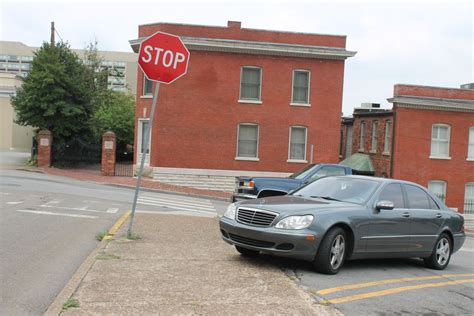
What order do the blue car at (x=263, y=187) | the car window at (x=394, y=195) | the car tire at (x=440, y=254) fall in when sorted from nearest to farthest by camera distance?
the car window at (x=394, y=195) < the car tire at (x=440, y=254) < the blue car at (x=263, y=187)

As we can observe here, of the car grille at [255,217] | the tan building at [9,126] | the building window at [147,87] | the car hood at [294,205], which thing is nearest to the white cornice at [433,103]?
the building window at [147,87]

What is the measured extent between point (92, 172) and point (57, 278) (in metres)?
22.9

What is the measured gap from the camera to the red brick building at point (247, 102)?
2802 centimetres

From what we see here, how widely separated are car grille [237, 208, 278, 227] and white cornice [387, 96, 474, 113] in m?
24.4

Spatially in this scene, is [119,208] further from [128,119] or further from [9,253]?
[128,119]

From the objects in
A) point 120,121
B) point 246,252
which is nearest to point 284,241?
point 246,252

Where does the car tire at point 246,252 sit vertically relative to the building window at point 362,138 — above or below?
below

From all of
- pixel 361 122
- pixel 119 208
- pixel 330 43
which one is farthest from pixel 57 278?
pixel 361 122

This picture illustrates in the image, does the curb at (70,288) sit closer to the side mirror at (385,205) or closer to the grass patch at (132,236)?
the grass patch at (132,236)

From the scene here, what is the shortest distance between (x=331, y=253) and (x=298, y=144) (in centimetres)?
2164

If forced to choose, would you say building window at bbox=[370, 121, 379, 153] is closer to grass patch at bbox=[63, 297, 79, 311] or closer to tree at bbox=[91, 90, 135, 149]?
tree at bbox=[91, 90, 135, 149]

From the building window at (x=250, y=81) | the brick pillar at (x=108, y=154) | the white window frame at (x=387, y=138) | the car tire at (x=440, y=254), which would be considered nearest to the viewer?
the car tire at (x=440, y=254)

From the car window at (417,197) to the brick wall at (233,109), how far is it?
765 inches

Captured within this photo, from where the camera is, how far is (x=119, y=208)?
1575 cm
